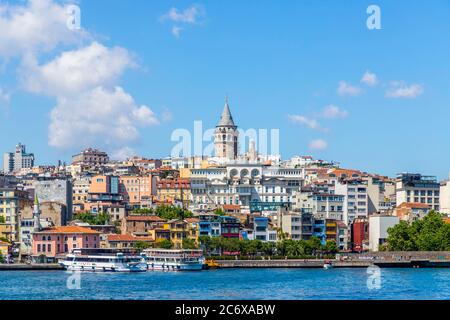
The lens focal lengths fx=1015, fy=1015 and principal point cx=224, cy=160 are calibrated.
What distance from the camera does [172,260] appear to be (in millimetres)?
22422

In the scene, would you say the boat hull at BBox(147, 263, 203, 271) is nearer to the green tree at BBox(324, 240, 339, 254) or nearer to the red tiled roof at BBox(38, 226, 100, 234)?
the red tiled roof at BBox(38, 226, 100, 234)

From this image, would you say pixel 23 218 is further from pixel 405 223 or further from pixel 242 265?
pixel 405 223

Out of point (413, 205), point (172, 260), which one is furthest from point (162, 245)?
point (413, 205)

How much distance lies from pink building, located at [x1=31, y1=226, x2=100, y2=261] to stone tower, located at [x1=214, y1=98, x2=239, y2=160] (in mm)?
19632

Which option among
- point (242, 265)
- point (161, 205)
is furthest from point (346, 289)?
point (161, 205)

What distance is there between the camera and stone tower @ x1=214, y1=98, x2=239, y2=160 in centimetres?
4275

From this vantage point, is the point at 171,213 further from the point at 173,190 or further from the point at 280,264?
the point at 173,190

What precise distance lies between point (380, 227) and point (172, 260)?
22.1 ft

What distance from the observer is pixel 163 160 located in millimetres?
48781

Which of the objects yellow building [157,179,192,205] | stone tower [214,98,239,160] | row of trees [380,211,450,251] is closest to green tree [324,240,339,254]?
Answer: row of trees [380,211,450,251]

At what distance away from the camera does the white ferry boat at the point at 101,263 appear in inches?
837

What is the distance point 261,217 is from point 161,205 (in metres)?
4.17

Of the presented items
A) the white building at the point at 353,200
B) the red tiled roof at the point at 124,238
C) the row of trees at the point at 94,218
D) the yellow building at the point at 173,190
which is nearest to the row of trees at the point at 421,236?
the white building at the point at 353,200
